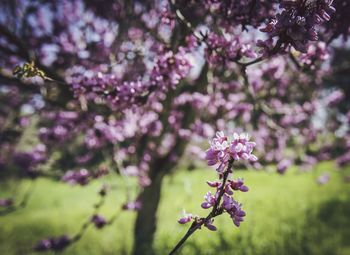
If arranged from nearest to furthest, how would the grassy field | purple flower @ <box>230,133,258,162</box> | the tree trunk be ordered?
1. purple flower @ <box>230,133,258,162</box>
2. the grassy field
3. the tree trunk

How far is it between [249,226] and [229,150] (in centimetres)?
507

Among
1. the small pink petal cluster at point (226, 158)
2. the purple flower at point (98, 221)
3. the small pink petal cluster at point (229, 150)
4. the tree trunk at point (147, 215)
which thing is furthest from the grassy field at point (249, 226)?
the small pink petal cluster at point (229, 150)

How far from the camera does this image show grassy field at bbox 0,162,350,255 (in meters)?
5.40

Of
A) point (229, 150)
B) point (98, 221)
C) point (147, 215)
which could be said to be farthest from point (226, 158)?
point (147, 215)

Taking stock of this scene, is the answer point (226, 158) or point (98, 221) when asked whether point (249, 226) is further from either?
point (226, 158)

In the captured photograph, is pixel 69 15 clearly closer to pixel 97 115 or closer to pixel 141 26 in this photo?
pixel 141 26

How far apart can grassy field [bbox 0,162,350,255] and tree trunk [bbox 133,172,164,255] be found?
0.25m

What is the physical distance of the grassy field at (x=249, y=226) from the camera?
213 inches

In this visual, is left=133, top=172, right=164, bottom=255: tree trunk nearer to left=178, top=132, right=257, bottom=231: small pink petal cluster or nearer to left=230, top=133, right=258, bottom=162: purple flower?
left=178, top=132, right=257, bottom=231: small pink petal cluster

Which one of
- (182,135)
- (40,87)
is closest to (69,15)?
(40,87)

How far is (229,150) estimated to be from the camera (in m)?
1.80

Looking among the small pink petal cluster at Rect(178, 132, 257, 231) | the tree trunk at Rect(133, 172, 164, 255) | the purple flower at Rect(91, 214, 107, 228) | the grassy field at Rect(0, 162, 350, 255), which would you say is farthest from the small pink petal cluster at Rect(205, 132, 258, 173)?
Answer: the tree trunk at Rect(133, 172, 164, 255)

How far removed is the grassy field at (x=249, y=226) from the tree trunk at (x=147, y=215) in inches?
10.0

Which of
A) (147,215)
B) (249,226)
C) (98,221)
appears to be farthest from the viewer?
(249,226)
